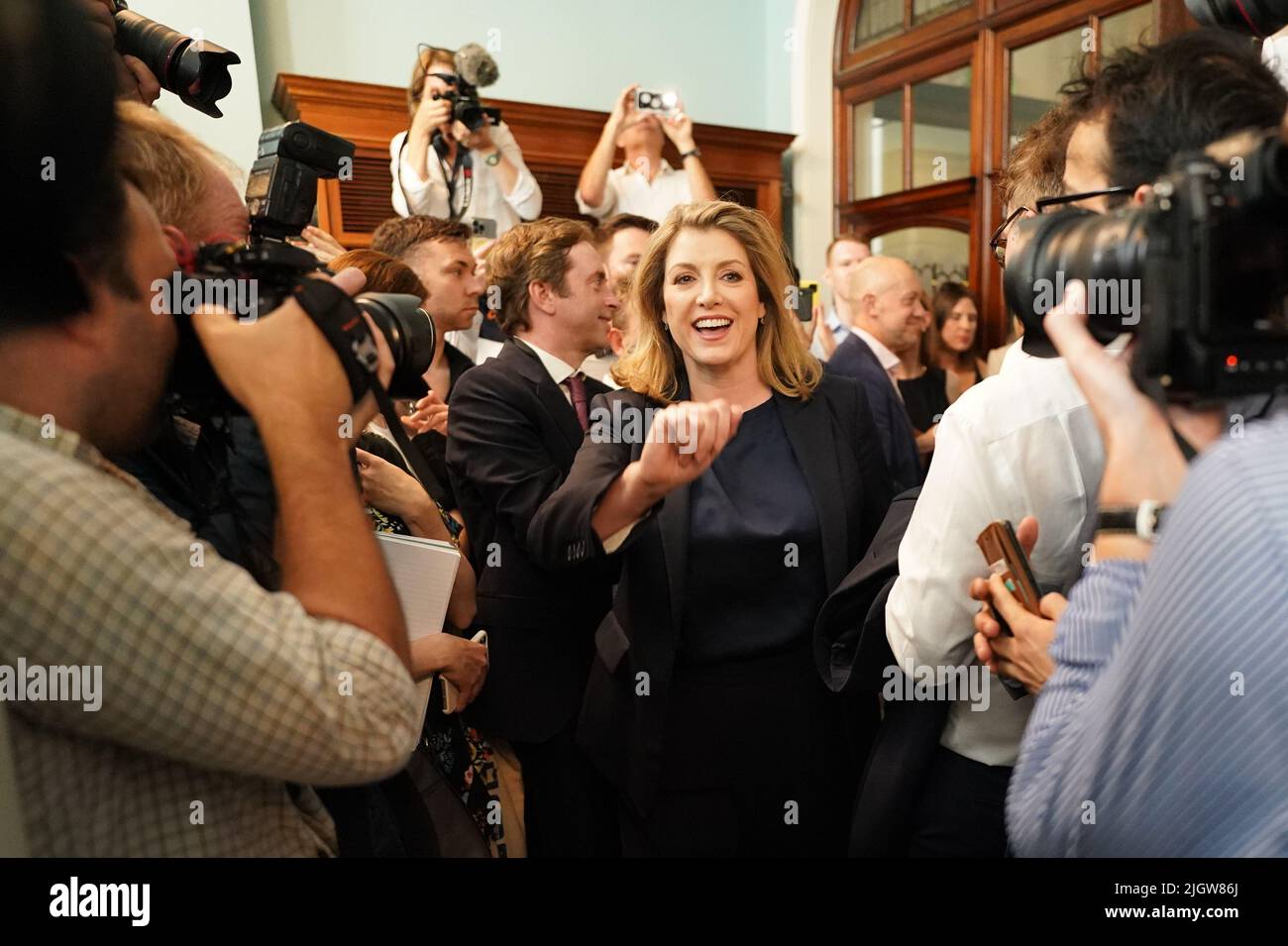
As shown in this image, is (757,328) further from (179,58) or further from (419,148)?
(419,148)

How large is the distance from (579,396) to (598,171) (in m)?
2.21

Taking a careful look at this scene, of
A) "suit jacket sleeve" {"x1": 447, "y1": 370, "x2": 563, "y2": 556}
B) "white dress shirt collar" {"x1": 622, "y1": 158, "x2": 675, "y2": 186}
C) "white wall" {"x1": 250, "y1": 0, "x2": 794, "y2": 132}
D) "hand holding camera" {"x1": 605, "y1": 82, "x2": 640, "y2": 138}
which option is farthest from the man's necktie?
"white wall" {"x1": 250, "y1": 0, "x2": 794, "y2": 132}

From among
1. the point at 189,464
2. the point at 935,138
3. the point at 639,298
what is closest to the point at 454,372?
the point at 639,298

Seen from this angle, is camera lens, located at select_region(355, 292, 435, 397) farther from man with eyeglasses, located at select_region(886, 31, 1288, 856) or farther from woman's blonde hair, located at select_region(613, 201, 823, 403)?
woman's blonde hair, located at select_region(613, 201, 823, 403)

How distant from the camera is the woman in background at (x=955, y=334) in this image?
3.93 meters

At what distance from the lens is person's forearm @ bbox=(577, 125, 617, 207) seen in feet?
12.6

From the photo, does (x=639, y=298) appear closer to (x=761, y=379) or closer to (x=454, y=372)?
(x=761, y=379)

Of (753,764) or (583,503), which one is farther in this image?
(753,764)

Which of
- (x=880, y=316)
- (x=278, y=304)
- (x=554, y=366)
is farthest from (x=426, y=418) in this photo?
(x=880, y=316)

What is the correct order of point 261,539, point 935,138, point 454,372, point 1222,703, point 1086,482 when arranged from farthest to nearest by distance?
point 935,138
point 454,372
point 1086,482
point 261,539
point 1222,703

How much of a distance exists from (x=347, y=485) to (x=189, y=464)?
0.25 metres

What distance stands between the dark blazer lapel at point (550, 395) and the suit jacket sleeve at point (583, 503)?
9.3 inches

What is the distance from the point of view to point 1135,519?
27.1 inches

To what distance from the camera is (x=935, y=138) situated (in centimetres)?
475
